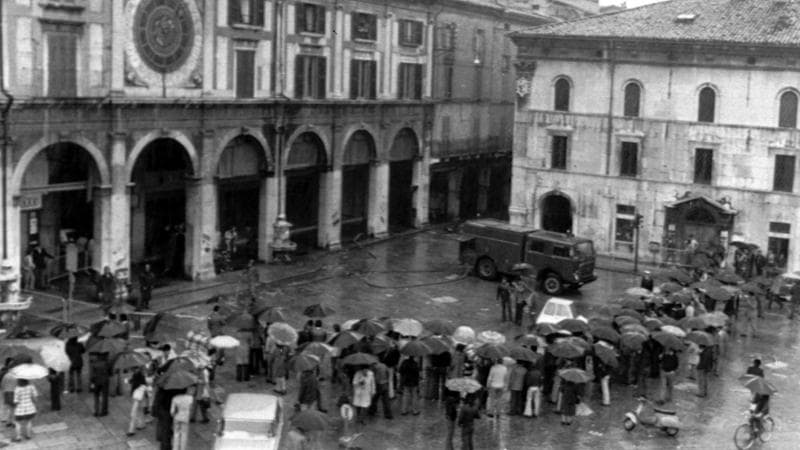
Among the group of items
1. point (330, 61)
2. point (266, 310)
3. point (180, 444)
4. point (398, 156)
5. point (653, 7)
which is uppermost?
point (653, 7)

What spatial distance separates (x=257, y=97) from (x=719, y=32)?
23298 millimetres

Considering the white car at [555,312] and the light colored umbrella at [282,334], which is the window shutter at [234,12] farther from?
the light colored umbrella at [282,334]

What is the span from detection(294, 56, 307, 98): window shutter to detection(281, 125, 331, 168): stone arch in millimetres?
1694

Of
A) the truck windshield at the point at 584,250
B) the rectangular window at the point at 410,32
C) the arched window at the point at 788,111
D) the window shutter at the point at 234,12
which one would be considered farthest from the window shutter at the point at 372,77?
the arched window at the point at 788,111

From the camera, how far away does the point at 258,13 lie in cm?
4625

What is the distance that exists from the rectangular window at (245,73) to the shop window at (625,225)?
813 inches

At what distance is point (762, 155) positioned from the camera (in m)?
50.6

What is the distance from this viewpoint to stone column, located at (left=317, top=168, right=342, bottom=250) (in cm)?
5278

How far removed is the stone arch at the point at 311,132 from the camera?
49.2 m

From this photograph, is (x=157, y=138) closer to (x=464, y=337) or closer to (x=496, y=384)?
(x=464, y=337)

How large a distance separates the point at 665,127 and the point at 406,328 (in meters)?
27.6

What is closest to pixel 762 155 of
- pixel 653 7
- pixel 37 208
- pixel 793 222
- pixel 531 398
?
pixel 793 222

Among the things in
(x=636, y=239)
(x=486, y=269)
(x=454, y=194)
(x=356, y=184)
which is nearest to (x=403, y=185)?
(x=356, y=184)

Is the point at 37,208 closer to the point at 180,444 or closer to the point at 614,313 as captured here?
the point at 180,444
